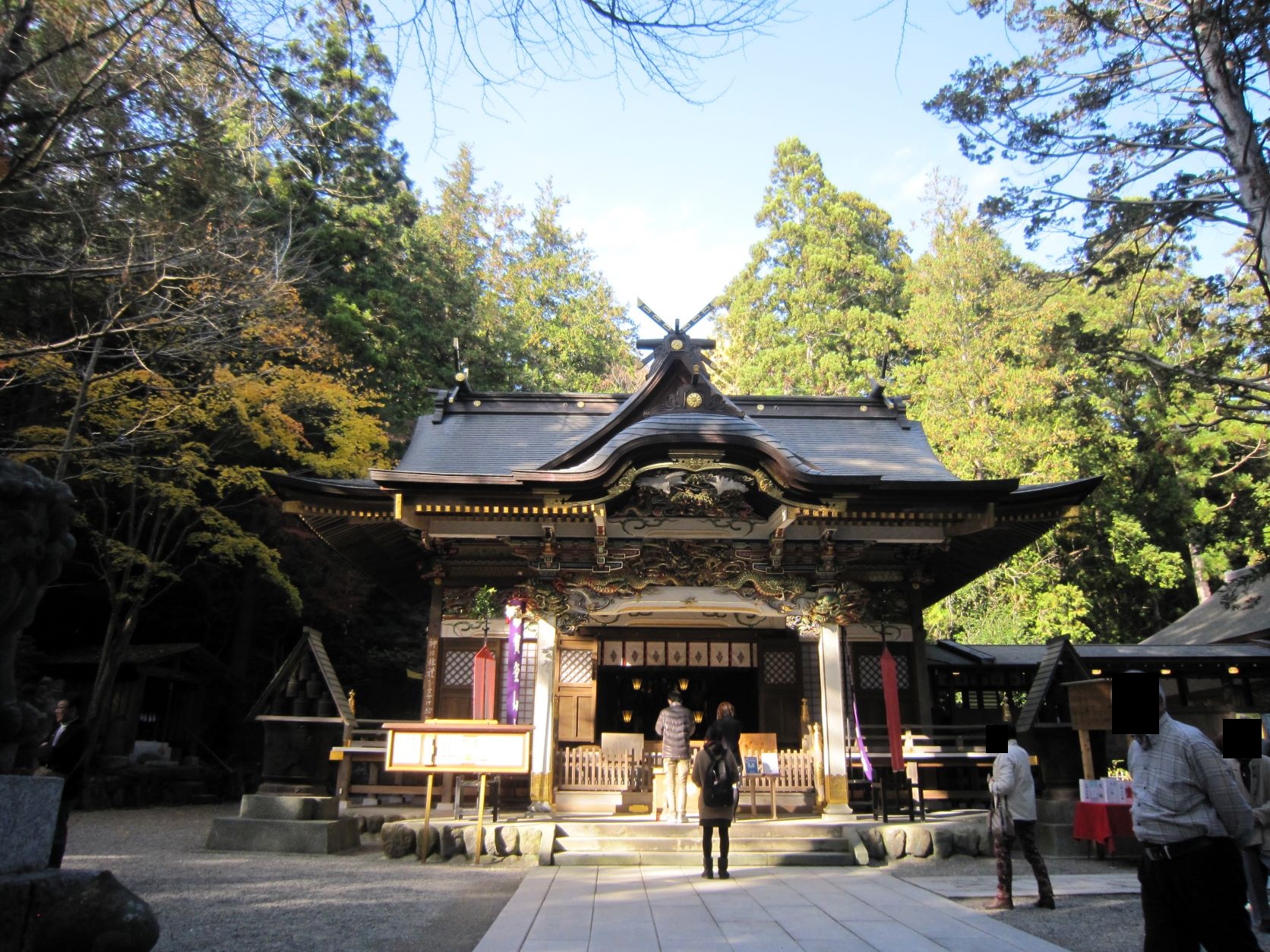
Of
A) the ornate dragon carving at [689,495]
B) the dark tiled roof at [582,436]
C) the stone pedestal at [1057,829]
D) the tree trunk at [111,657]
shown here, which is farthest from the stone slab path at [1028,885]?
the tree trunk at [111,657]

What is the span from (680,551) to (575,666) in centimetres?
271

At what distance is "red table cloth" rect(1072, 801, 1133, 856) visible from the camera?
8.44 metres

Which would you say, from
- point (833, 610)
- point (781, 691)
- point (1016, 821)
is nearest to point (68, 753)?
point (1016, 821)

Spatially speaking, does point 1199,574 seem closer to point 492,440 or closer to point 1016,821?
point 492,440

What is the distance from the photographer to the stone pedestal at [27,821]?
3359 mm

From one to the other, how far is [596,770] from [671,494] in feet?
11.6

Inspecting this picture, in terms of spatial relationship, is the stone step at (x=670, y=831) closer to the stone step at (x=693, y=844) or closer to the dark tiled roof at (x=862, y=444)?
the stone step at (x=693, y=844)

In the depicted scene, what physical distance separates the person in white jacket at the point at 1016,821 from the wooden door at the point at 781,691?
568 cm

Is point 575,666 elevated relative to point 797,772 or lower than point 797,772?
elevated

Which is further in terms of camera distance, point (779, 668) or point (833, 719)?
point (779, 668)

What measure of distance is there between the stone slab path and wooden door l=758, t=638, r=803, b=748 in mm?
4323

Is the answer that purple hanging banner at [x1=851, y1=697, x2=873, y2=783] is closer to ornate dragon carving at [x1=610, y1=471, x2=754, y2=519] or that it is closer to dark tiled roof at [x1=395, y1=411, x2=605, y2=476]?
ornate dragon carving at [x1=610, y1=471, x2=754, y2=519]

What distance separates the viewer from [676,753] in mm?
9430

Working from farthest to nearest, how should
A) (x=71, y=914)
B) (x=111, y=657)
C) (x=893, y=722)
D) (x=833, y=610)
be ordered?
1. (x=111, y=657)
2. (x=833, y=610)
3. (x=893, y=722)
4. (x=71, y=914)
